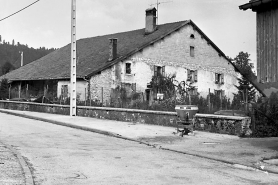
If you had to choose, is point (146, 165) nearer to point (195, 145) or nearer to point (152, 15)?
point (195, 145)

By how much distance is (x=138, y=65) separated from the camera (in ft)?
116

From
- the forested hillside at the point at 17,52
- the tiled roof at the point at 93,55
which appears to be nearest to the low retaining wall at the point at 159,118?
the tiled roof at the point at 93,55

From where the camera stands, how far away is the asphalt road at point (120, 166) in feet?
21.3

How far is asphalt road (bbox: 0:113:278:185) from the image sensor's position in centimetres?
650

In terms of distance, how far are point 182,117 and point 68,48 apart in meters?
36.4

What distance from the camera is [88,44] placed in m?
45.1

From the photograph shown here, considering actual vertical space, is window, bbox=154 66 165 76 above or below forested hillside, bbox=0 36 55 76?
below

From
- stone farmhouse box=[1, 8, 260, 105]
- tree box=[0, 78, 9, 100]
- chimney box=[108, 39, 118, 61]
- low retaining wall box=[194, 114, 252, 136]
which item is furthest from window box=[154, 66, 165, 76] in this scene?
low retaining wall box=[194, 114, 252, 136]

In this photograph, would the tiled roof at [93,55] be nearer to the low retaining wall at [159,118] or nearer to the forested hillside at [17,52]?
the low retaining wall at [159,118]

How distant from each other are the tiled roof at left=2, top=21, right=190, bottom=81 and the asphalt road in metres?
22.0

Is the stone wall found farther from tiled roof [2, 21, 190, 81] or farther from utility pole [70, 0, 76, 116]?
utility pole [70, 0, 76, 116]

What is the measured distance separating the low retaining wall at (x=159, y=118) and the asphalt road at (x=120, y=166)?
13.2ft

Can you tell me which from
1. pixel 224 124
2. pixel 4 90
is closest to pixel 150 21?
pixel 4 90

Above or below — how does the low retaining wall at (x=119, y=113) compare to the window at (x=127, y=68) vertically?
below
